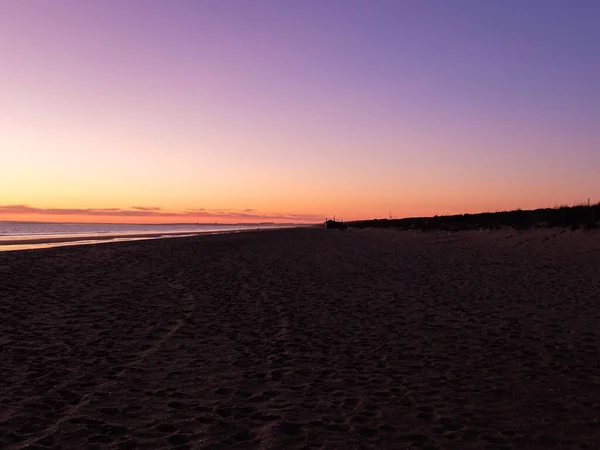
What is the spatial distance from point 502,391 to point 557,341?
3.47 m

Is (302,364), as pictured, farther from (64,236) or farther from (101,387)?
(64,236)

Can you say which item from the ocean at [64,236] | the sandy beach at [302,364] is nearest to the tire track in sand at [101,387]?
the sandy beach at [302,364]

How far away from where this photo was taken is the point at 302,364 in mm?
8414

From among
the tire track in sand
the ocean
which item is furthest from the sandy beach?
the ocean

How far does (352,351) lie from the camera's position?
362 inches

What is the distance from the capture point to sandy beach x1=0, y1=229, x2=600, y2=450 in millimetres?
5660

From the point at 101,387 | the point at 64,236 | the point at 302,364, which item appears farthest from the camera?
the point at 64,236

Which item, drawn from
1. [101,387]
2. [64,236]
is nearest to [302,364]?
[101,387]

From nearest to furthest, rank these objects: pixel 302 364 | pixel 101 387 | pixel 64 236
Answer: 1. pixel 101 387
2. pixel 302 364
3. pixel 64 236

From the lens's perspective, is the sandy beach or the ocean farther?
the ocean

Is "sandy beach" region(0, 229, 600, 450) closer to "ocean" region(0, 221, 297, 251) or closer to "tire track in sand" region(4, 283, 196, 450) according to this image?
"tire track in sand" region(4, 283, 196, 450)

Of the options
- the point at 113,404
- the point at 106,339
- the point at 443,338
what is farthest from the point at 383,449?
the point at 106,339

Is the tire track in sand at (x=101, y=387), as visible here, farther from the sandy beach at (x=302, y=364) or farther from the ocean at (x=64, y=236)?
the ocean at (x=64, y=236)

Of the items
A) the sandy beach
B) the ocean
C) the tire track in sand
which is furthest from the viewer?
the ocean
